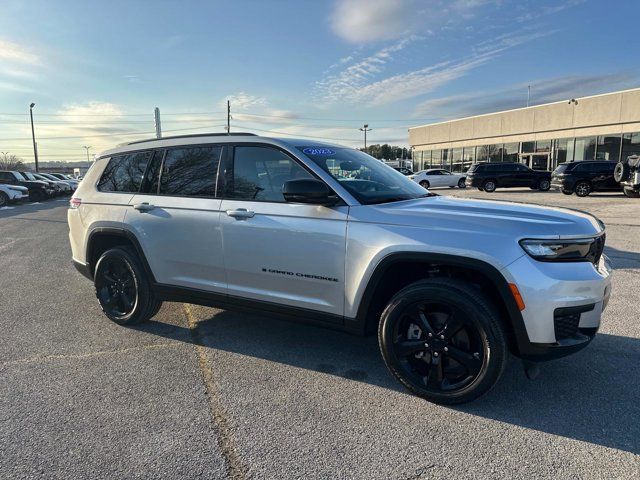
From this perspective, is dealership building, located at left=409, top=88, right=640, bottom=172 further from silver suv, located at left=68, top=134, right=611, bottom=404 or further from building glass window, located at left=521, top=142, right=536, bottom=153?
silver suv, located at left=68, top=134, right=611, bottom=404

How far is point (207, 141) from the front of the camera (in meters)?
4.16

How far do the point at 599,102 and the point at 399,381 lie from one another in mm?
38914

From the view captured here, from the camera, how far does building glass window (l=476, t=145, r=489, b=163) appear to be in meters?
46.1

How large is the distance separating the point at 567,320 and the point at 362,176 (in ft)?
6.12

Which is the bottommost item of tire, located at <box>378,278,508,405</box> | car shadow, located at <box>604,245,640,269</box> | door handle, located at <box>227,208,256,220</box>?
car shadow, located at <box>604,245,640,269</box>

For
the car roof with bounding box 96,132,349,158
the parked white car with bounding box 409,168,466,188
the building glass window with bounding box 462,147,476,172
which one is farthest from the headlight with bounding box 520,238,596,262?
the building glass window with bounding box 462,147,476,172

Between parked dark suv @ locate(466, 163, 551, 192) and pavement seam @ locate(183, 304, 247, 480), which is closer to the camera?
pavement seam @ locate(183, 304, 247, 480)

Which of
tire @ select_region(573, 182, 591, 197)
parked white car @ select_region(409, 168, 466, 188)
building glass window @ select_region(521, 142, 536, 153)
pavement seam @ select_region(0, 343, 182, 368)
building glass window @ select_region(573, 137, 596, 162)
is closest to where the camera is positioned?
pavement seam @ select_region(0, 343, 182, 368)

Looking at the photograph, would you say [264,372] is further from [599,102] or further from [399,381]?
[599,102]

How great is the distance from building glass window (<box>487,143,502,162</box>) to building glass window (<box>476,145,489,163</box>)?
0.28 meters

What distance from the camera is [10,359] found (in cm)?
392

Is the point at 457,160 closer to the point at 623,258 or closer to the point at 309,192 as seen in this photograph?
the point at 623,258

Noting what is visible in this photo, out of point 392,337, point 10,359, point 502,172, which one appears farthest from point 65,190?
point 392,337

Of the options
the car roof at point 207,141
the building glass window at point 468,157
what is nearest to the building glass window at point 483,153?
the building glass window at point 468,157
